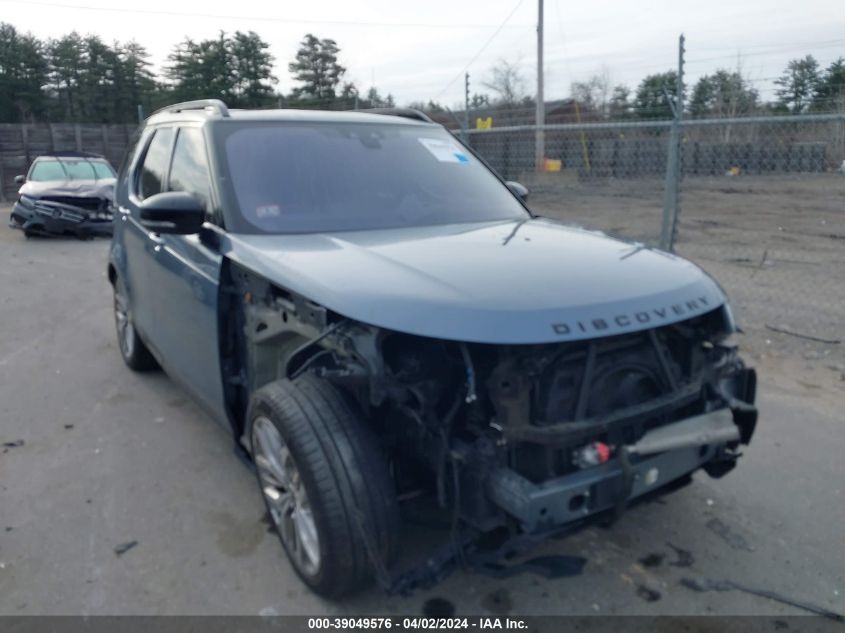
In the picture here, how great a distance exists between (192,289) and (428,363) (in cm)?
155

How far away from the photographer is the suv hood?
8.04 ft

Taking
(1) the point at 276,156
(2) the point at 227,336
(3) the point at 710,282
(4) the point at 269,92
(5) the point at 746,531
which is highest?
(4) the point at 269,92

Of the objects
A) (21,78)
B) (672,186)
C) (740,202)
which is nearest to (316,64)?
(21,78)

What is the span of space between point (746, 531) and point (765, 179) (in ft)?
84.5

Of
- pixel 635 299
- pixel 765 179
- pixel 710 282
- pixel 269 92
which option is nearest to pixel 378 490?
pixel 635 299

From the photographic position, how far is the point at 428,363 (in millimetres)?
2742

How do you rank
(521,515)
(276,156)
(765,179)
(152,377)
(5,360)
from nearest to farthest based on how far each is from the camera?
(521,515) < (276,156) < (152,377) < (5,360) < (765,179)

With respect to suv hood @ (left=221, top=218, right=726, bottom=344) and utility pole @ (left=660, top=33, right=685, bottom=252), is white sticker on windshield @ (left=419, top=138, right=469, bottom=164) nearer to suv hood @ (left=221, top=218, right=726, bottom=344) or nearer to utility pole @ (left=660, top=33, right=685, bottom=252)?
suv hood @ (left=221, top=218, right=726, bottom=344)

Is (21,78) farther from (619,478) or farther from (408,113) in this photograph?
(619,478)

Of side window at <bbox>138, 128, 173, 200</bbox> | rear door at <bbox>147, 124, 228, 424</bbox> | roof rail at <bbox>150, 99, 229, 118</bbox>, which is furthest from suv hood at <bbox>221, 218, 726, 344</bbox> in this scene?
side window at <bbox>138, 128, 173, 200</bbox>

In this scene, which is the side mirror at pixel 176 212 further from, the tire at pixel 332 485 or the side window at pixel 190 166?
the tire at pixel 332 485

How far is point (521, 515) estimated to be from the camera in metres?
2.37

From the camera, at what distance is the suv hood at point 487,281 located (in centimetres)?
245

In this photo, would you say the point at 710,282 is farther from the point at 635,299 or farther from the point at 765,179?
the point at 765,179
